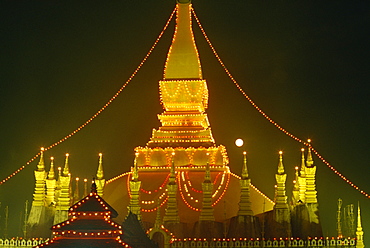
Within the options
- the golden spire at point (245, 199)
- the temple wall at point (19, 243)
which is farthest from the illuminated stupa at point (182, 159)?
the temple wall at point (19, 243)

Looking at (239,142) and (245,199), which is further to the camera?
(239,142)

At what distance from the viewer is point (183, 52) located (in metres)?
34.5

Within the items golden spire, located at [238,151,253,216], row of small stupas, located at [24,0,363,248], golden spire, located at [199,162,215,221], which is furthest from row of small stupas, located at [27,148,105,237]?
golden spire, located at [238,151,253,216]

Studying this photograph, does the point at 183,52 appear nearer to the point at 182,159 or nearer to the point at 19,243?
the point at 182,159

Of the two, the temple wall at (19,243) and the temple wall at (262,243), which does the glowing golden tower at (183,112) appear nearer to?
the temple wall at (262,243)

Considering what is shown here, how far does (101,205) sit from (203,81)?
47.3 feet

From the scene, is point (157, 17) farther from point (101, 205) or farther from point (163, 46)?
point (101, 205)

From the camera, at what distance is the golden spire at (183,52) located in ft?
112

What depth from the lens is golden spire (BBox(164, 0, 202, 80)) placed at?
34.2 m

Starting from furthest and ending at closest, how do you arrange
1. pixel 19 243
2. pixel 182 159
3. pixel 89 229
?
pixel 182 159
pixel 19 243
pixel 89 229

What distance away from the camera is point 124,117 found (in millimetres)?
35906

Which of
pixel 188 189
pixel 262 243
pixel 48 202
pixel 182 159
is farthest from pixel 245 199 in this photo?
pixel 48 202

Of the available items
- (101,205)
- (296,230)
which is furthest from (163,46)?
(101,205)

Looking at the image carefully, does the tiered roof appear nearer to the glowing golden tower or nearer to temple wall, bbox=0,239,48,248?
temple wall, bbox=0,239,48,248
